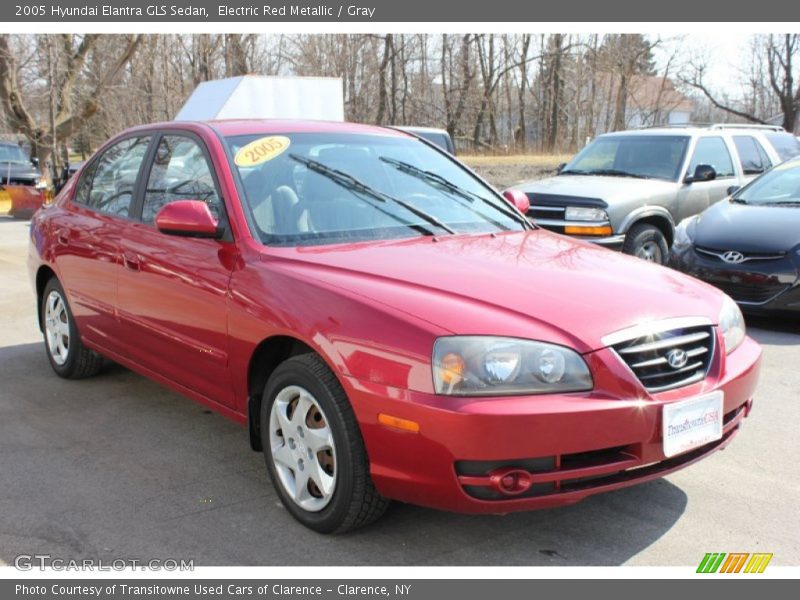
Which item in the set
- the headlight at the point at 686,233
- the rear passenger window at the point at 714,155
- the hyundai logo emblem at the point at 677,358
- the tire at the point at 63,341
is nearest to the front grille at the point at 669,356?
the hyundai logo emblem at the point at 677,358

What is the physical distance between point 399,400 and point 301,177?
63.1 inches

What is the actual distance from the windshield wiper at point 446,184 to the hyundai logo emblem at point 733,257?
10.9 ft

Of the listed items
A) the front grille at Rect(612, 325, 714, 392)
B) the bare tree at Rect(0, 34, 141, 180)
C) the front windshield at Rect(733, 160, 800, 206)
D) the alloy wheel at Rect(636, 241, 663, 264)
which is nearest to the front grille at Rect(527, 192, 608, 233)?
the alloy wheel at Rect(636, 241, 663, 264)

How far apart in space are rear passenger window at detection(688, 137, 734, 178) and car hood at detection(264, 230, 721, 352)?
6.28 m

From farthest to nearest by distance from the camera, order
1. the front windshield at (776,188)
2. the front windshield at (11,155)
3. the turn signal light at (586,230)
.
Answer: the front windshield at (11,155) < the turn signal light at (586,230) < the front windshield at (776,188)

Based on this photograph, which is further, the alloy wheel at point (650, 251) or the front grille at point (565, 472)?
the alloy wheel at point (650, 251)

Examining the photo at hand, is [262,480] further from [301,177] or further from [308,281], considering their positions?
[301,177]

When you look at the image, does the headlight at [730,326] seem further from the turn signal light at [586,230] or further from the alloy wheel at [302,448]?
the turn signal light at [586,230]

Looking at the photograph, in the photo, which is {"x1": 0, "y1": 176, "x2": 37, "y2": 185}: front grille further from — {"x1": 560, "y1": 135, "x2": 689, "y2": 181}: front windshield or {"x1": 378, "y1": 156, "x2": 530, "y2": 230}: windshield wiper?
{"x1": 378, "y1": 156, "x2": 530, "y2": 230}: windshield wiper

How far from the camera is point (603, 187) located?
895cm

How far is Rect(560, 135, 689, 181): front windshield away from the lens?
9.58m

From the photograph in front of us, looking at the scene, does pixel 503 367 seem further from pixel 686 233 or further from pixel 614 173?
pixel 614 173

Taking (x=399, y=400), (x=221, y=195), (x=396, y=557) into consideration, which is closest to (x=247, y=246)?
(x=221, y=195)

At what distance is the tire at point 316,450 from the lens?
10.5 ft
